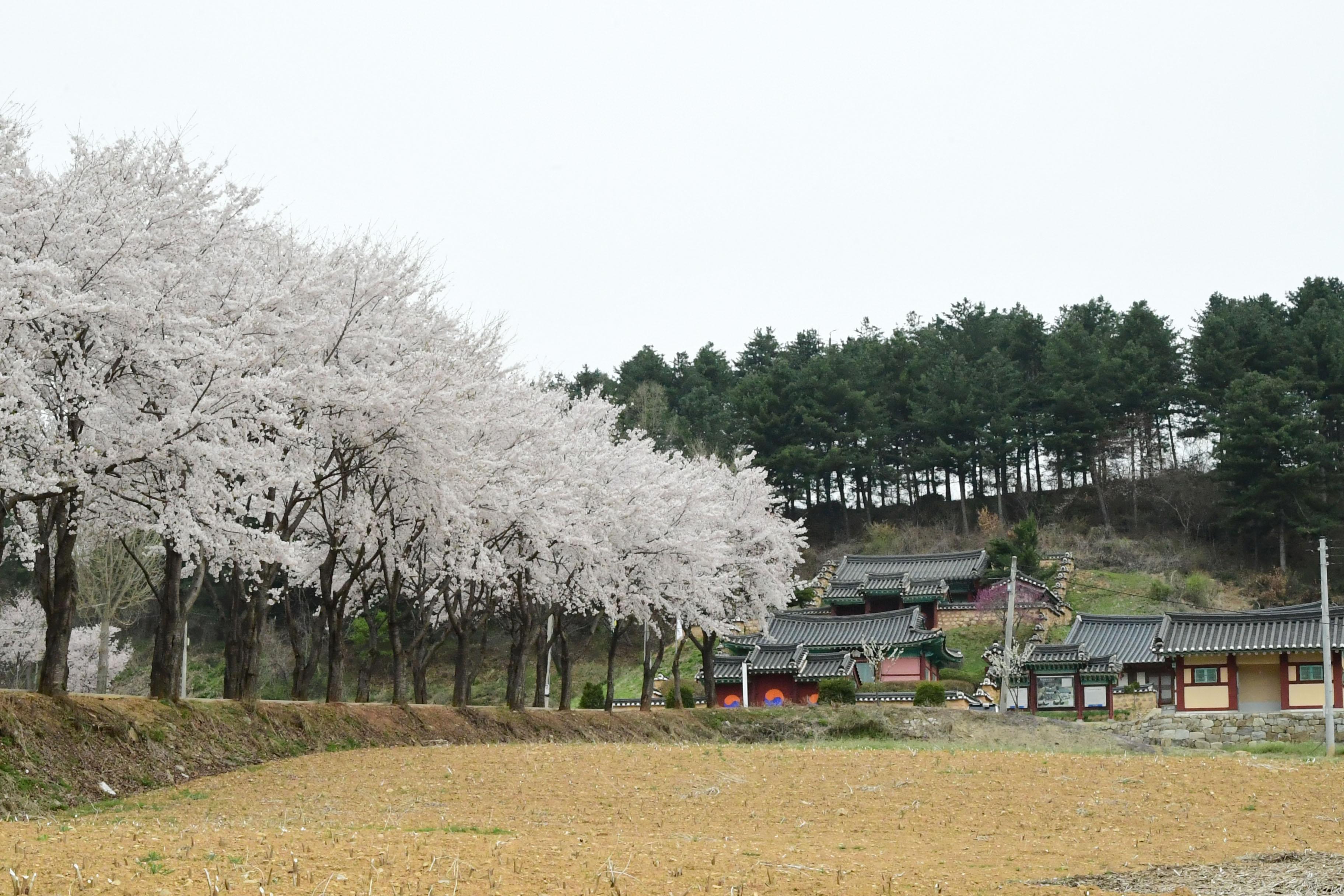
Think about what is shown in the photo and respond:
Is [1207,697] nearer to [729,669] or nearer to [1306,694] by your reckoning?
[1306,694]

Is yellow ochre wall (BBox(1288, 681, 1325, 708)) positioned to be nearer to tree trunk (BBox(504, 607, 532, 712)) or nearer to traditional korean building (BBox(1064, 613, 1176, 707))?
traditional korean building (BBox(1064, 613, 1176, 707))

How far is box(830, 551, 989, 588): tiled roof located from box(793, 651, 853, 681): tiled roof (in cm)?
1005

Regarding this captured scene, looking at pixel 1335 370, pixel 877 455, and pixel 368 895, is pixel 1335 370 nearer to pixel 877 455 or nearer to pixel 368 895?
pixel 877 455

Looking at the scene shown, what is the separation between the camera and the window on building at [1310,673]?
41.0m

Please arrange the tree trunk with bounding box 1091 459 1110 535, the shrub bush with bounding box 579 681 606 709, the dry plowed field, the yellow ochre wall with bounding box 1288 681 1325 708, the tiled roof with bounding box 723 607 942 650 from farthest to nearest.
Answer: the tree trunk with bounding box 1091 459 1110 535
the tiled roof with bounding box 723 607 942 650
the shrub bush with bounding box 579 681 606 709
the yellow ochre wall with bounding box 1288 681 1325 708
the dry plowed field

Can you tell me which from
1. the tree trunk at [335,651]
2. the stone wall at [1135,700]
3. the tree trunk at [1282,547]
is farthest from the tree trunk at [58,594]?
the tree trunk at [1282,547]

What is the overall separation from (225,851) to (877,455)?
7032 centimetres

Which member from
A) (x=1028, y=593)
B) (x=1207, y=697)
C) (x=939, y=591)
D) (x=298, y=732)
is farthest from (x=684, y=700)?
(x=298, y=732)

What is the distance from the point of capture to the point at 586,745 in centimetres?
2450

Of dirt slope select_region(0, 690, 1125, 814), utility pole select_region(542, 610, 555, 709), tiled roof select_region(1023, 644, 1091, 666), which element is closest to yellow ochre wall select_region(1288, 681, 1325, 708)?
dirt slope select_region(0, 690, 1125, 814)

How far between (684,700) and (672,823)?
32.3 m

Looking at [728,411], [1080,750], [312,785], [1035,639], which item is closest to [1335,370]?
[1035,639]

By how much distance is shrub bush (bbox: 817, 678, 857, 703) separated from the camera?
4622cm

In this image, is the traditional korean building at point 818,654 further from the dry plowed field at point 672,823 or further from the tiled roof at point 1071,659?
the dry plowed field at point 672,823
